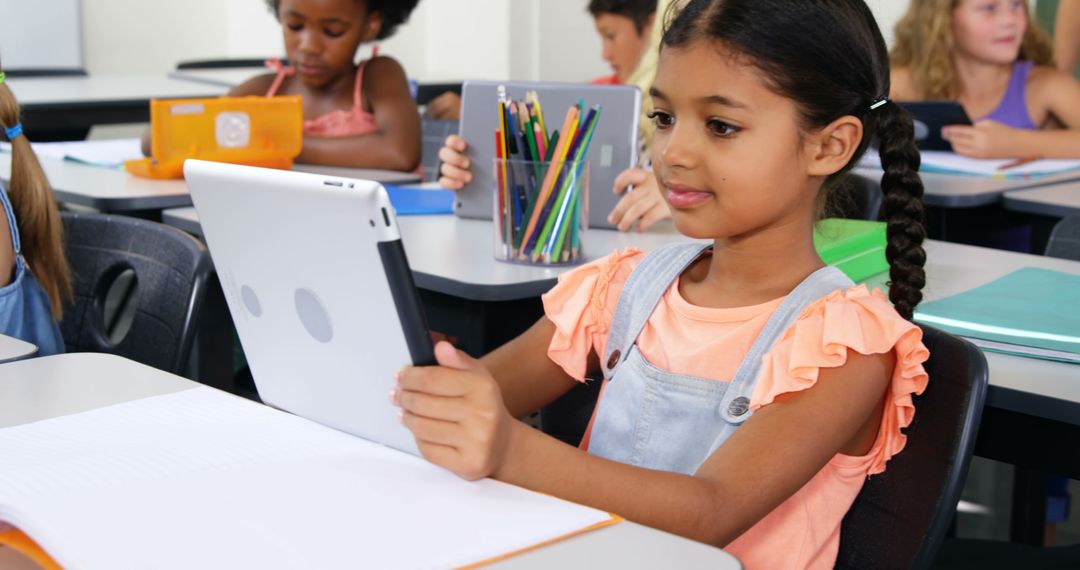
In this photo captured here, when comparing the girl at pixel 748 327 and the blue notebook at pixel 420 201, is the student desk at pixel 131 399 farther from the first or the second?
the blue notebook at pixel 420 201

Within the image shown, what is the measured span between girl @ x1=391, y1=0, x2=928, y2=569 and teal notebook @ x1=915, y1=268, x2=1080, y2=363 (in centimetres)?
15

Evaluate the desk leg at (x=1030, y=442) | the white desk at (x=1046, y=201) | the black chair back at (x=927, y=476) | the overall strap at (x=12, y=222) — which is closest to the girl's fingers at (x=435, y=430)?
the black chair back at (x=927, y=476)

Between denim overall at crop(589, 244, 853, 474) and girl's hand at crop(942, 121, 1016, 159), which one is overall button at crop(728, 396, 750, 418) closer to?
denim overall at crop(589, 244, 853, 474)

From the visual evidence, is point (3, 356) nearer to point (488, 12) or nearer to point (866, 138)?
point (866, 138)

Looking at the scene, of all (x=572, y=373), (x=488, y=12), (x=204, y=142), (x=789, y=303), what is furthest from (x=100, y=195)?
(x=488, y=12)

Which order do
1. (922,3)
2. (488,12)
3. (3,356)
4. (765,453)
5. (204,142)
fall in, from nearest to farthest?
(765,453) < (3,356) < (204,142) < (922,3) < (488,12)

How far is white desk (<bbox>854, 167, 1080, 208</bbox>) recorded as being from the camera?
2.33 meters

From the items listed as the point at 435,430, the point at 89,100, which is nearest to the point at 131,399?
the point at 435,430

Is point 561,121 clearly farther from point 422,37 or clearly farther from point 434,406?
point 422,37

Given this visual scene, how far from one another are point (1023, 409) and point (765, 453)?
0.32m

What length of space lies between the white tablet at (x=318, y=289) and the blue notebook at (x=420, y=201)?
1.12 m

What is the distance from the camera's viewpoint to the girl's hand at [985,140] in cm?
270

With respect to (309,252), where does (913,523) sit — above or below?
below

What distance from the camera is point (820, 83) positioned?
3.71ft
